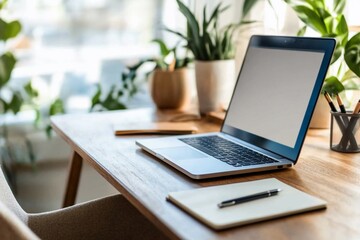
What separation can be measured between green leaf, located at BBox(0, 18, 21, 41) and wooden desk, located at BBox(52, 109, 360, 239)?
0.56 meters

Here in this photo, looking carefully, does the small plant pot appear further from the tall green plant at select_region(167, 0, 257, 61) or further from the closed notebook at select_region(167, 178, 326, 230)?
the closed notebook at select_region(167, 178, 326, 230)

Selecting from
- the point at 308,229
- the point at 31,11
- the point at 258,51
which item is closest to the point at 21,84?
the point at 31,11

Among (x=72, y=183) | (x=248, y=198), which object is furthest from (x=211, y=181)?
(x=72, y=183)

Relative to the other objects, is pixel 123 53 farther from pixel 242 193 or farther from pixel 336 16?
pixel 242 193

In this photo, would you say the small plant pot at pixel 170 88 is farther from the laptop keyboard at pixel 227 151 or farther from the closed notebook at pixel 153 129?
the laptop keyboard at pixel 227 151

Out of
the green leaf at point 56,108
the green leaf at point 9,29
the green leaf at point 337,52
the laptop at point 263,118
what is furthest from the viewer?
the green leaf at point 56,108

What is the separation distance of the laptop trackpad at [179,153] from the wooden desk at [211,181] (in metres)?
0.03

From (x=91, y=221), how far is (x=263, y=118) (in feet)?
1.49

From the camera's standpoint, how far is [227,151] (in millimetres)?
1192

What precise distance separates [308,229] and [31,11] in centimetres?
170

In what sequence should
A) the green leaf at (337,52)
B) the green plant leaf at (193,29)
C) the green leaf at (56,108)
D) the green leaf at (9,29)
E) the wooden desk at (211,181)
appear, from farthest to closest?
the green leaf at (56,108)
the green leaf at (9,29)
the green plant leaf at (193,29)
the green leaf at (337,52)
the wooden desk at (211,181)

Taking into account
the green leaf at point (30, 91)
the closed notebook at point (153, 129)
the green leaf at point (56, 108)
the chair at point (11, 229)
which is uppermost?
the chair at point (11, 229)

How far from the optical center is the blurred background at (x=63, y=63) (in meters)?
2.17

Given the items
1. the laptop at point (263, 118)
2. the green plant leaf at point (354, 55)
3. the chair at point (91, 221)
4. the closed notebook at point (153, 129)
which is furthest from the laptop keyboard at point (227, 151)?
the green plant leaf at point (354, 55)
